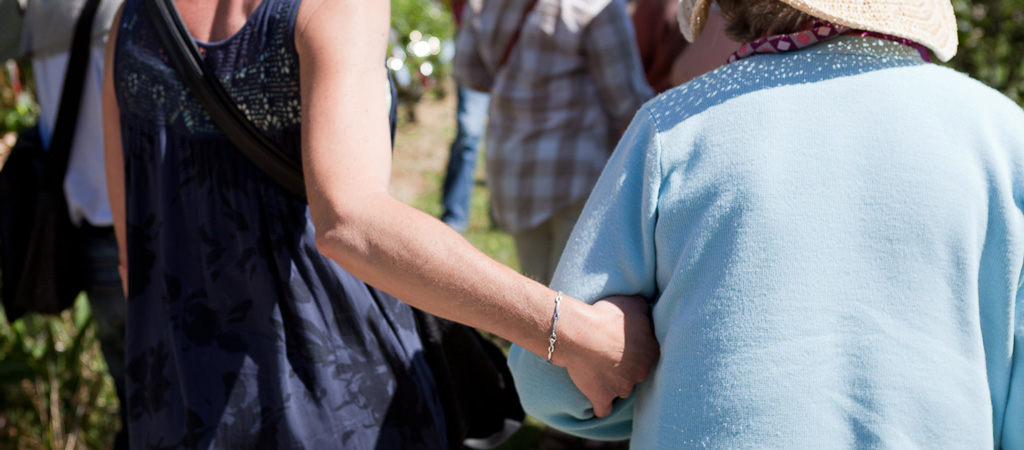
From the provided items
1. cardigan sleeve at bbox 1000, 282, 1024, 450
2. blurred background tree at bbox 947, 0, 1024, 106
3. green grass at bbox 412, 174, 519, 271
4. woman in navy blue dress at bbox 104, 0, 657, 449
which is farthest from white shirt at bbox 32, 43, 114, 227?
blurred background tree at bbox 947, 0, 1024, 106

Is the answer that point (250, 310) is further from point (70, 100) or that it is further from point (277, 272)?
point (70, 100)

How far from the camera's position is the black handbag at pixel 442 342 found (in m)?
1.40

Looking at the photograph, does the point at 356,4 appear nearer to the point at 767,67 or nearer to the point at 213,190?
the point at 213,190

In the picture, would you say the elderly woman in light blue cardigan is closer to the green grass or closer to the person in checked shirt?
the person in checked shirt

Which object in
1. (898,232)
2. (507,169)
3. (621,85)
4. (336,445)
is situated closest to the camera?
(898,232)

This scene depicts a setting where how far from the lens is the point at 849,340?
1103mm

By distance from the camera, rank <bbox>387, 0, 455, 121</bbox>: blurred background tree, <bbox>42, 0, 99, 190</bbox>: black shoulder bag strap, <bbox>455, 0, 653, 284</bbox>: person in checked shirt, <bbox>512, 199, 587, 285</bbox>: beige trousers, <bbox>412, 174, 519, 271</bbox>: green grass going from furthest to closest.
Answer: <bbox>387, 0, 455, 121</bbox>: blurred background tree < <bbox>412, 174, 519, 271</bbox>: green grass < <bbox>512, 199, 587, 285</bbox>: beige trousers < <bbox>455, 0, 653, 284</bbox>: person in checked shirt < <bbox>42, 0, 99, 190</bbox>: black shoulder bag strap

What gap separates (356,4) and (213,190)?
441mm

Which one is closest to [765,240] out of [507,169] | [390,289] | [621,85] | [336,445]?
[390,289]

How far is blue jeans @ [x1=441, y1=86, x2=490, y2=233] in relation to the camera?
5527 mm

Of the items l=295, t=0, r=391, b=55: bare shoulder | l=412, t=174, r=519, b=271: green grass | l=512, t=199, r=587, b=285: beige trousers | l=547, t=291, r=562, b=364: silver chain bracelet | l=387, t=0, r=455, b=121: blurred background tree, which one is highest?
l=295, t=0, r=391, b=55: bare shoulder

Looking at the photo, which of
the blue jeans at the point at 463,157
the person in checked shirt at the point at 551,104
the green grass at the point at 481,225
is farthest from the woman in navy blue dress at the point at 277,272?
the blue jeans at the point at 463,157

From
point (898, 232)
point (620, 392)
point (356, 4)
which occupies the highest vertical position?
point (356, 4)

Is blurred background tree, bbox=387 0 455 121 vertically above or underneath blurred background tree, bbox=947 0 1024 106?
underneath
